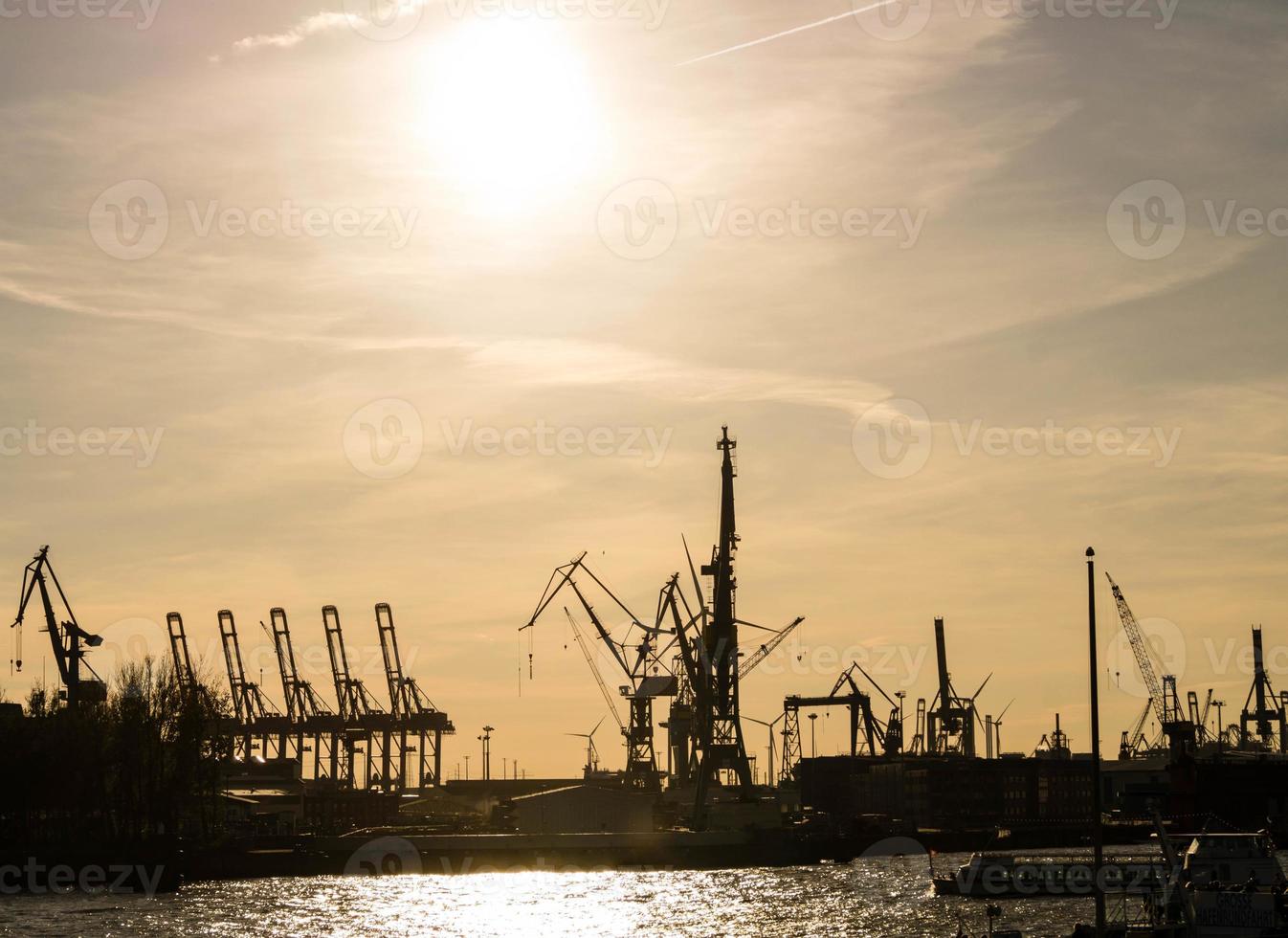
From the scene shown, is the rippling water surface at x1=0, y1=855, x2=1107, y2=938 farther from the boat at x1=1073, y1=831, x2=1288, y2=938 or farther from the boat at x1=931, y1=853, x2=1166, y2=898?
the boat at x1=1073, y1=831, x2=1288, y2=938

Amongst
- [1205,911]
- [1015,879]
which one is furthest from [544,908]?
[1205,911]

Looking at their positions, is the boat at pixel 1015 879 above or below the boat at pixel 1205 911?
A: below

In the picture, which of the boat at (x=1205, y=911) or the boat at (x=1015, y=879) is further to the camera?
the boat at (x=1015, y=879)

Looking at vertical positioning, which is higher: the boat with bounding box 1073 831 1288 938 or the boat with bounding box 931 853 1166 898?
the boat with bounding box 1073 831 1288 938

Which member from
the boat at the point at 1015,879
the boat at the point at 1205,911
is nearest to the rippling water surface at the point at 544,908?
the boat at the point at 1015,879

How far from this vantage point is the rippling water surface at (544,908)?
73375 millimetres

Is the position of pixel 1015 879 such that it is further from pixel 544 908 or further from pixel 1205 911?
pixel 1205 911

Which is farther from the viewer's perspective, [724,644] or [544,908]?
[724,644]

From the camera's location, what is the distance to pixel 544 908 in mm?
89000

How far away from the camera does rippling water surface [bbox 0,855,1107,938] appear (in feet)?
241

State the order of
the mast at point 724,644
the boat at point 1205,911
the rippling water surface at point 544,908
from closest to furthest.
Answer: the boat at point 1205,911
the rippling water surface at point 544,908
the mast at point 724,644

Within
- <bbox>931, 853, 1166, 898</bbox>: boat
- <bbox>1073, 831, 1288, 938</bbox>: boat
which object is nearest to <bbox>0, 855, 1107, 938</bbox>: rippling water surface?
<bbox>931, 853, 1166, 898</bbox>: boat

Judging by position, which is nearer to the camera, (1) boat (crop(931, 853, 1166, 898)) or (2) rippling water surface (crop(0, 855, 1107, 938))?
(2) rippling water surface (crop(0, 855, 1107, 938))

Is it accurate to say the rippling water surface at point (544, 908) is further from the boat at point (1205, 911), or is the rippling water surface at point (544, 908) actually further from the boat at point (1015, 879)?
the boat at point (1205, 911)
